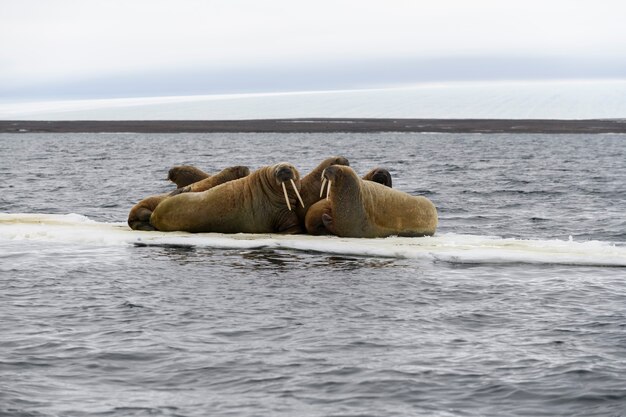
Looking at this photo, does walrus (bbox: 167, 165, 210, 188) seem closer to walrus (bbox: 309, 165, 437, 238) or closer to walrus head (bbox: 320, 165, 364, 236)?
walrus (bbox: 309, 165, 437, 238)

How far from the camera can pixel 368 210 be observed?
15.7 metres

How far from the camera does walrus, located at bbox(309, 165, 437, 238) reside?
15.3 metres

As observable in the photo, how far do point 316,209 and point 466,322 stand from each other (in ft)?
19.2

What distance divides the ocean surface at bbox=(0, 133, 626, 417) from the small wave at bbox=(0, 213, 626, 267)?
3 centimetres

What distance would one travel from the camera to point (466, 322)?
34.3ft

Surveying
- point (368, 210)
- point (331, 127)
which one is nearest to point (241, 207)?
point (368, 210)

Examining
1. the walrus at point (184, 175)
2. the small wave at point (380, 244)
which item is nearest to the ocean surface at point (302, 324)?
the small wave at point (380, 244)

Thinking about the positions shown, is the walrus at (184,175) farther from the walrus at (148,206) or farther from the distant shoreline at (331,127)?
the distant shoreline at (331,127)

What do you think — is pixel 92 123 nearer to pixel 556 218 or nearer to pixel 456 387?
pixel 556 218

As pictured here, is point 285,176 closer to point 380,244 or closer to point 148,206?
point 380,244

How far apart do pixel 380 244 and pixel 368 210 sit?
1000 millimetres

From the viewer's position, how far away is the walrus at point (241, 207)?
15914mm

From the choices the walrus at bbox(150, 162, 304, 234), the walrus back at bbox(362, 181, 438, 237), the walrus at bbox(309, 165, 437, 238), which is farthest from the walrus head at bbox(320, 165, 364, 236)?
the walrus at bbox(150, 162, 304, 234)

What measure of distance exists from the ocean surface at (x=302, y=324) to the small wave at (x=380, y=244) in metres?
0.03
